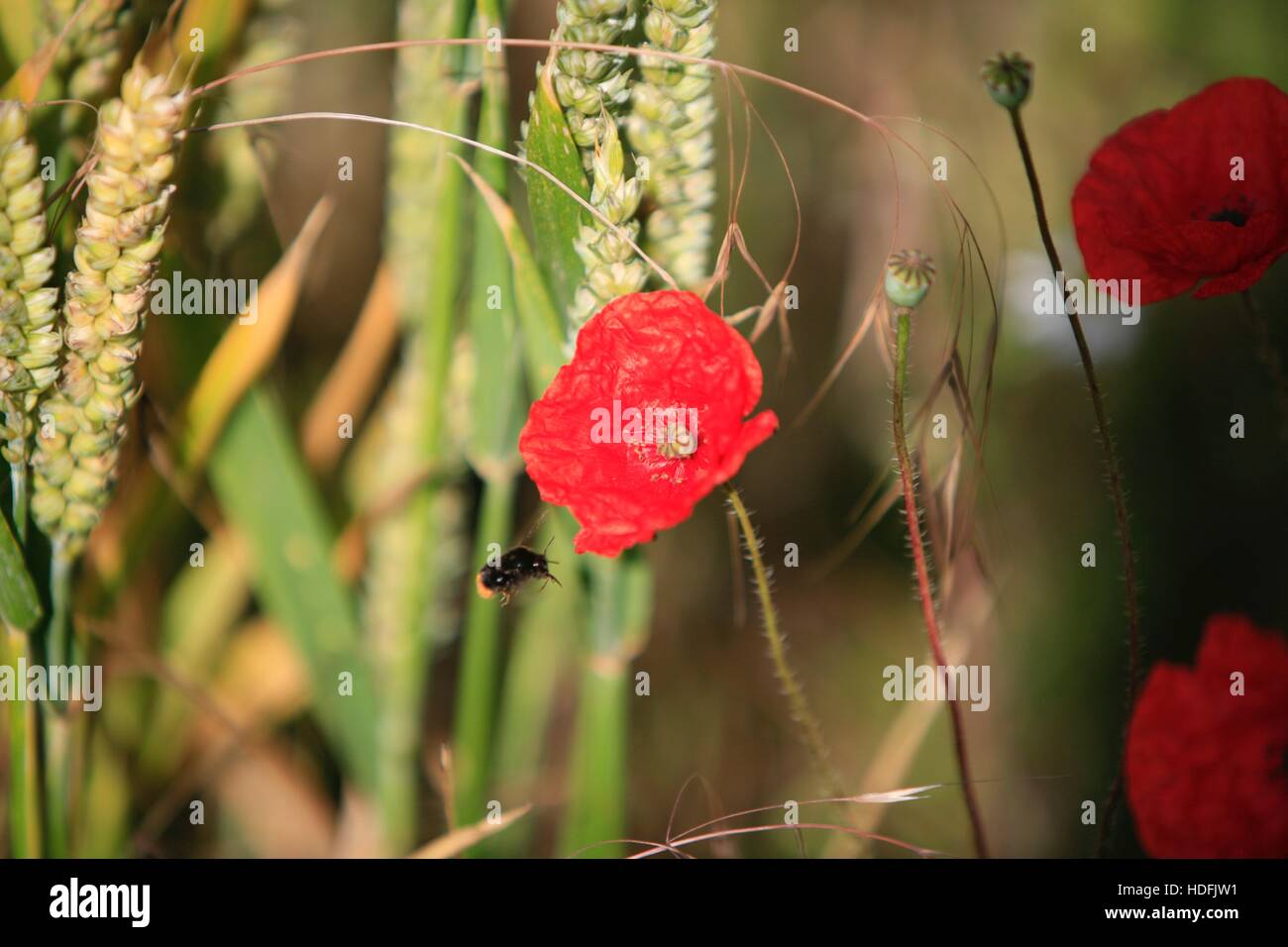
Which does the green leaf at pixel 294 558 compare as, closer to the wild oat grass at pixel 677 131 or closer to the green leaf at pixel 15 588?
the green leaf at pixel 15 588

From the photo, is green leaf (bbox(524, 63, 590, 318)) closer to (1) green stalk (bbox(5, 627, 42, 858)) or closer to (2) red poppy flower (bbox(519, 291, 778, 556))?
(2) red poppy flower (bbox(519, 291, 778, 556))

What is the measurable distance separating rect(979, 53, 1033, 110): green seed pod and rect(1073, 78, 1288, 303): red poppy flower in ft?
0.38

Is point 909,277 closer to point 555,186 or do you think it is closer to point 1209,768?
point 555,186

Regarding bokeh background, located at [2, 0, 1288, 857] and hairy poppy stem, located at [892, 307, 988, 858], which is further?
bokeh background, located at [2, 0, 1288, 857]

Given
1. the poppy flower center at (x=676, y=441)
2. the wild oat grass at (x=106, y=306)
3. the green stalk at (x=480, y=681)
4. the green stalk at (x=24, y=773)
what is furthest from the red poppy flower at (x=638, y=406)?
the green stalk at (x=24, y=773)

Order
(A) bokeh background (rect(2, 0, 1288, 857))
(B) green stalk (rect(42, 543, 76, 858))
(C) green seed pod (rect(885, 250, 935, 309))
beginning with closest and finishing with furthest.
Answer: (C) green seed pod (rect(885, 250, 935, 309)) < (B) green stalk (rect(42, 543, 76, 858)) < (A) bokeh background (rect(2, 0, 1288, 857))

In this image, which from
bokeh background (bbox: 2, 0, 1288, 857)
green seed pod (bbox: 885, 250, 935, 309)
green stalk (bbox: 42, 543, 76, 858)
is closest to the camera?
green seed pod (bbox: 885, 250, 935, 309)

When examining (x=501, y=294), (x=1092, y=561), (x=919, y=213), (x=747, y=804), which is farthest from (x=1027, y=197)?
(x=747, y=804)

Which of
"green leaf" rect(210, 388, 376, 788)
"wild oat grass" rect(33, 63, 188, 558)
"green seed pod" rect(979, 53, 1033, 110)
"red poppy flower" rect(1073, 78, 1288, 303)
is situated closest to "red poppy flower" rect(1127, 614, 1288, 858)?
"red poppy flower" rect(1073, 78, 1288, 303)

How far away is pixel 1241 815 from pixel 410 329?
0.62 meters

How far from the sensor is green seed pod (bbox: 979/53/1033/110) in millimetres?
476

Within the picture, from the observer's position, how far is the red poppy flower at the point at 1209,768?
1.76 ft
